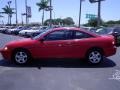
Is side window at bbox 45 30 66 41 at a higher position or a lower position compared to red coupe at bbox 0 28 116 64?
higher

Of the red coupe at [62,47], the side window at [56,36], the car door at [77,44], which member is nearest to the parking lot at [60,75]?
the red coupe at [62,47]

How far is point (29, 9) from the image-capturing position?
73.9 meters

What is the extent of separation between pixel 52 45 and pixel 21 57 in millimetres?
1273

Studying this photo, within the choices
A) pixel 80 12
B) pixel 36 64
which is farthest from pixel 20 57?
pixel 80 12

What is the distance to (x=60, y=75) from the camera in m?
9.32

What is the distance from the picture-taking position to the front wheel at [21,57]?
11.2 meters

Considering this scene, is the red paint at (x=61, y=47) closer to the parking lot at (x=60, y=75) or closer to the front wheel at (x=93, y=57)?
the front wheel at (x=93, y=57)

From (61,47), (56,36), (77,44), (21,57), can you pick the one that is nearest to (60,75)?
(61,47)

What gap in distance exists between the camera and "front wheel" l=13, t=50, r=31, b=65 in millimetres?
11242

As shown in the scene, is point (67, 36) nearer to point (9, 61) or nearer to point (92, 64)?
point (92, 64)

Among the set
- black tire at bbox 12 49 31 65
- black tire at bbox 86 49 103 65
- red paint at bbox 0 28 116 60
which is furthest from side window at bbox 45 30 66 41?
black tire at bbox 86 49 103 65

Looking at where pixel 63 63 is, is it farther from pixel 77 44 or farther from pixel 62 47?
pixel 77 44

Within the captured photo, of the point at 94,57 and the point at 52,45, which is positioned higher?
the point at 52,45

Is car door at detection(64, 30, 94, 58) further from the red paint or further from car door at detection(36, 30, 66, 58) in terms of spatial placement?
car door at detection(36, 30, 66, 58)
